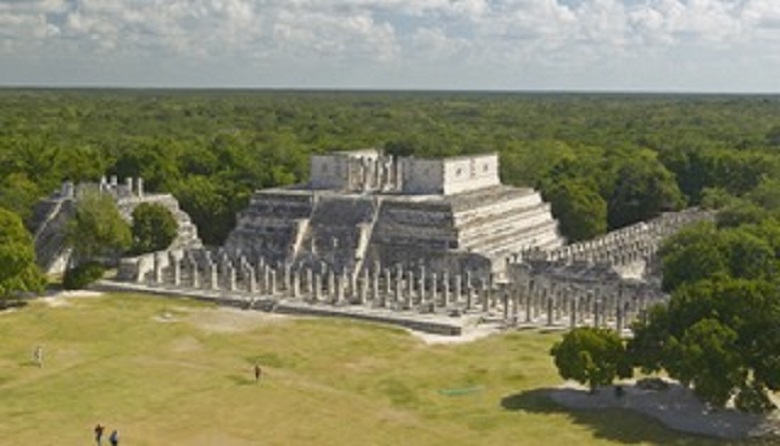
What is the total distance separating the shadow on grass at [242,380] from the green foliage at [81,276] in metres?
20.7

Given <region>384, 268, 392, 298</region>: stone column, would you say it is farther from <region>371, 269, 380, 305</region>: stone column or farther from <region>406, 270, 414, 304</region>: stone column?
<region>406, 270, 414, 304</region>: stone column

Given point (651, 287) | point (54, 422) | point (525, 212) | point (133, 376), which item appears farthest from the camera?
point (525, 212)

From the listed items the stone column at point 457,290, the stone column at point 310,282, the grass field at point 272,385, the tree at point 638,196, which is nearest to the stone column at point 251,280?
the stone column at point 310,282

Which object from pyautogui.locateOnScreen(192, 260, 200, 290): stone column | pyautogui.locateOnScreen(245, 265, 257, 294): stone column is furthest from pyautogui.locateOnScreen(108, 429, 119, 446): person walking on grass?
pyautogui.locateOnScreen(192, 260, 200, 290): stone column

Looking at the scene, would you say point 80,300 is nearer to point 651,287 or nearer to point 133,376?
point 133,376

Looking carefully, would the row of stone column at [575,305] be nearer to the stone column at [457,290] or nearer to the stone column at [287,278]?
the stone column at [457,290]

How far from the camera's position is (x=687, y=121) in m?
172

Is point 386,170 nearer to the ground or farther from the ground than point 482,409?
farther from the ground

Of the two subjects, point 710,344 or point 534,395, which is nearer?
point 710,344

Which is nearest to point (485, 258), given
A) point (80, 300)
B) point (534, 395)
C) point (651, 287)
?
point (651, 287)

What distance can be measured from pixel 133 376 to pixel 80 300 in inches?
640

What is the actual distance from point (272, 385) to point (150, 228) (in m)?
26.8

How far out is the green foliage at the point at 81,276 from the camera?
186 ft

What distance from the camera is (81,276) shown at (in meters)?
56.8
